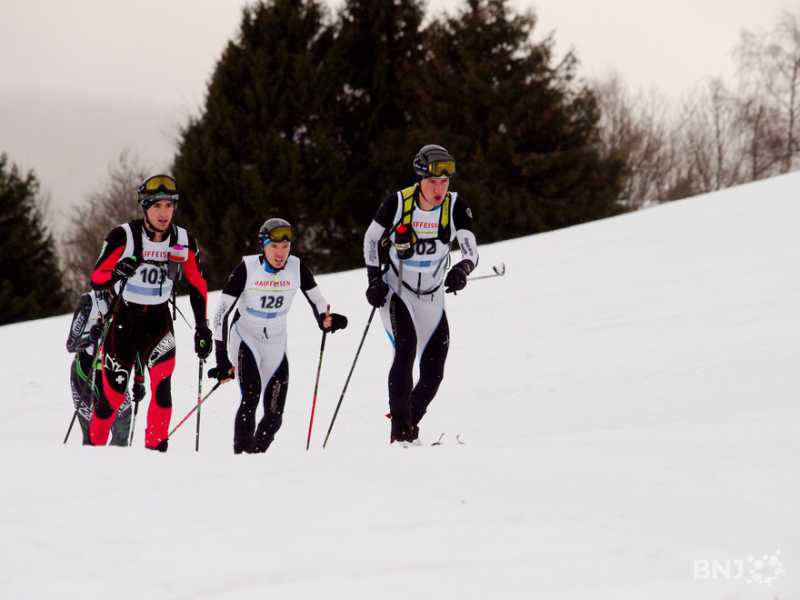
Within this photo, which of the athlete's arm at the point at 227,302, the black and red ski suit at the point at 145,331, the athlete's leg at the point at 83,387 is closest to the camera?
the black and red ski suit at the point at 145,331

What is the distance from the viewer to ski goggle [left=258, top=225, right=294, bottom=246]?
678 cm

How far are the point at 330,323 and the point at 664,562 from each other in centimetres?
409

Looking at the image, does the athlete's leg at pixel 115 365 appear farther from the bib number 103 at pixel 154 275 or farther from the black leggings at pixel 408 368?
the black leggings at pixel 408 368

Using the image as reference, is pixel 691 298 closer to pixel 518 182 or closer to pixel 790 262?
pixel 790 262

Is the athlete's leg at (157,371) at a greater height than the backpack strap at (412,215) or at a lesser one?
lesser

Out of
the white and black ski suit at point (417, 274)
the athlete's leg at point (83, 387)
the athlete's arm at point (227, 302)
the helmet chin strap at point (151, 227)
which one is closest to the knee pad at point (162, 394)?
the athlete's arm at point (227, 302)

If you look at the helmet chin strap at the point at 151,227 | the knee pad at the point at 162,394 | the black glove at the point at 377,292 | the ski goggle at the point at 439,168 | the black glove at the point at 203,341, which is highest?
the ski goggle at the point at 439,168

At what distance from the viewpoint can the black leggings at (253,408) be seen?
6.93 meters

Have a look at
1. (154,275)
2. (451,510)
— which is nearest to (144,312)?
(154,275)

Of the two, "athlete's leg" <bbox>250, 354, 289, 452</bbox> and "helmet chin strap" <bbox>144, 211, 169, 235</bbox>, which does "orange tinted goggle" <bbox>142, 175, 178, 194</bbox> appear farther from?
"athlete's leg" <bbox>250, 354, 289, 452</bbox>

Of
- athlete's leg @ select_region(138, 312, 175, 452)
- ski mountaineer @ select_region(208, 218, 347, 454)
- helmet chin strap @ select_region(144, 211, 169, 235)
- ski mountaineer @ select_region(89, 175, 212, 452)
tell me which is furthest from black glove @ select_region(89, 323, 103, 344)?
helmet chin strap @ select_region(144, 211, 169, 235)

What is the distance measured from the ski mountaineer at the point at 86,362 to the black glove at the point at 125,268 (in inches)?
35.3

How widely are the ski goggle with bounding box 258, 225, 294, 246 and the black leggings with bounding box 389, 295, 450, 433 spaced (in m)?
1.00

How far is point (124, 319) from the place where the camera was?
252 inches
